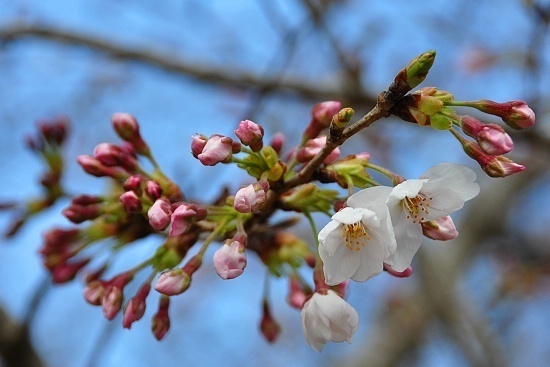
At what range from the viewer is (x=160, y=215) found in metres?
1.34

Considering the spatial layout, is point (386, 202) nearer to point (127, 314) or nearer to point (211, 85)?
point (127, 314)

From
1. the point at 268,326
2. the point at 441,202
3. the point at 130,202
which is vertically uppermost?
the point at 130,202

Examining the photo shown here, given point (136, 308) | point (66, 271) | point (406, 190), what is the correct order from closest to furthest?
point (406, 190) → point (136, 308) → point (66, 271)

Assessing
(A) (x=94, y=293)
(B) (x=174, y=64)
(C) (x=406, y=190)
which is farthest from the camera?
(B) (x=174, y=64)

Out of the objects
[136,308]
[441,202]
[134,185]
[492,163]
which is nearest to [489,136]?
[492,163]

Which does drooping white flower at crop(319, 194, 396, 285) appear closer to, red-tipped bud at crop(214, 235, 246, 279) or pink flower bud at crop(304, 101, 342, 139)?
red-tipped bud at crop(214, 235, 246, 279)

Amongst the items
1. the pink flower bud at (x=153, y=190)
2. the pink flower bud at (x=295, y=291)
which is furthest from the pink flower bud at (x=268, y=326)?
the pink flower bud at (x=153, y=190)

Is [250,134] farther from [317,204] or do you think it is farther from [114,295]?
[114,295]

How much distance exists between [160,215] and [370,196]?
0.49m

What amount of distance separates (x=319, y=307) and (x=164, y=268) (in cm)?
46

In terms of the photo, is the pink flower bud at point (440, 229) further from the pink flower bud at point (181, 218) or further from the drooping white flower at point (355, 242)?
the pink flower bud at point (181, 218)

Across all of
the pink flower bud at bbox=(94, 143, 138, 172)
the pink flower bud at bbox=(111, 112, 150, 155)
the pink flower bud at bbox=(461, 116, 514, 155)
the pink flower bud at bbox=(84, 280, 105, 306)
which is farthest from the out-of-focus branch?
the pink flower bud at bbox=(461, 116, 514, 155)

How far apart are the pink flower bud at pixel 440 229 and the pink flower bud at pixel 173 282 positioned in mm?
598

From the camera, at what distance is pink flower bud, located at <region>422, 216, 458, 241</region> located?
4.43 feet
